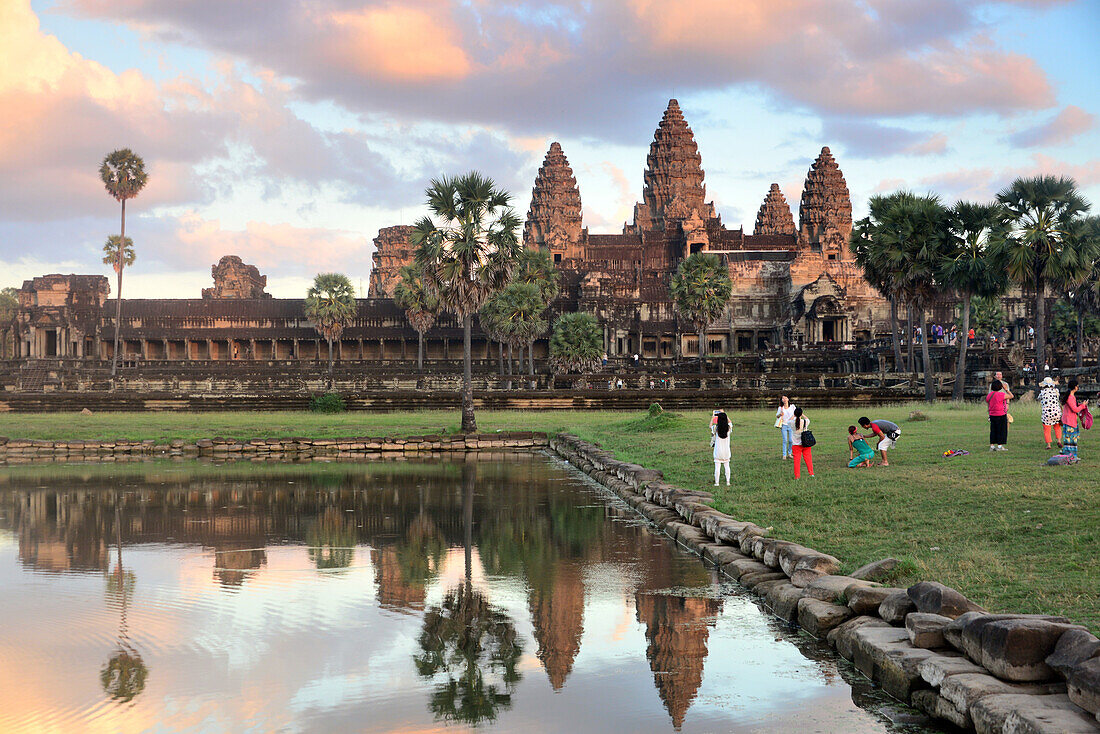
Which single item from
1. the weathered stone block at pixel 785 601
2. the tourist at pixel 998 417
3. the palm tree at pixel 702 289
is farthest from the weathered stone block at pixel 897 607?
the palm tree at pixel 702 289

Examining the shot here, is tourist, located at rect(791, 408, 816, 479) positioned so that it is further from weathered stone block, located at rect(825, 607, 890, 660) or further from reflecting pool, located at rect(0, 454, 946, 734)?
weathered stone block, located at rect(825, 607, 890, 660)

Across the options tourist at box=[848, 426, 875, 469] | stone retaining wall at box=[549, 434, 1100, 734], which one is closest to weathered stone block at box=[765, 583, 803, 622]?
stone retaining wall at box=[549, 434, 1100, 734]

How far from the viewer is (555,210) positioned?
112125 mm

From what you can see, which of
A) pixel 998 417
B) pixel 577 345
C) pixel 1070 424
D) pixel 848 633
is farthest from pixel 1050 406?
pixel 577 345

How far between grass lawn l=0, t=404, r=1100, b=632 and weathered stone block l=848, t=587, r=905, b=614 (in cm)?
76

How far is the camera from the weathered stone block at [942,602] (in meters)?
6.45

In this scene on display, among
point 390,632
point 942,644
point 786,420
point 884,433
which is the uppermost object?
point 786,420

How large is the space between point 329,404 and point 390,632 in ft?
114

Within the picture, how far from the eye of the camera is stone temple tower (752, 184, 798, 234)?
122 m

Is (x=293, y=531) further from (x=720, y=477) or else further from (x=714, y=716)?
(x=714, y=716)

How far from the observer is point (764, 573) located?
950 cm

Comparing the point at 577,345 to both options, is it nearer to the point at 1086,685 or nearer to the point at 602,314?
the point at 602,314

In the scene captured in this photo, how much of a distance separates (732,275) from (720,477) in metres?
75.7

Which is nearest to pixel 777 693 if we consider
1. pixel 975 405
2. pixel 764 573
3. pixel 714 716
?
pixel 714 716
